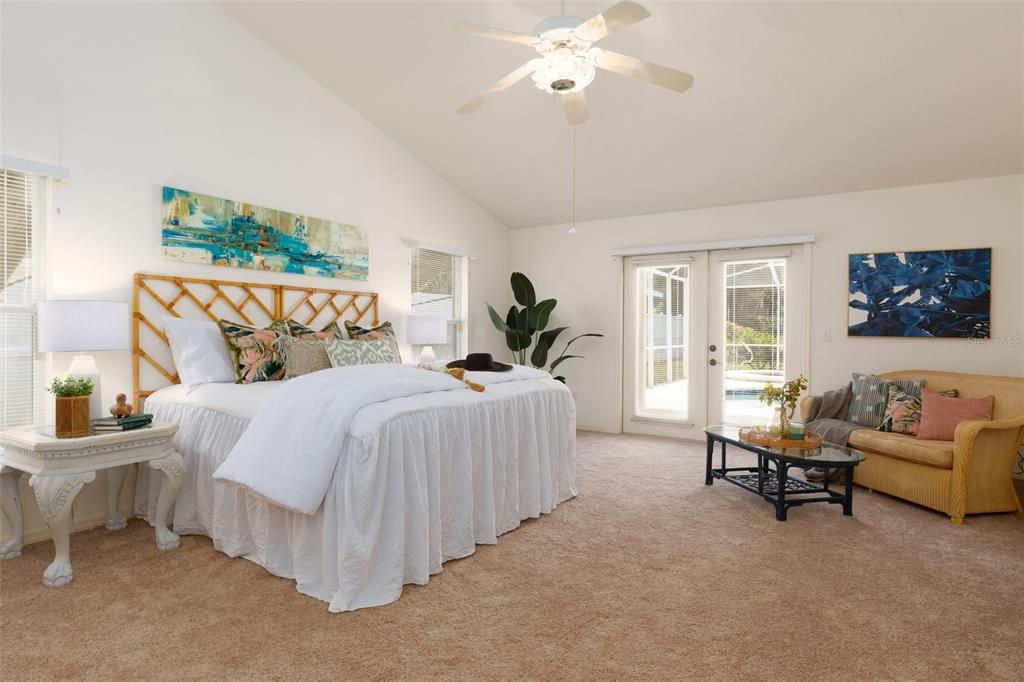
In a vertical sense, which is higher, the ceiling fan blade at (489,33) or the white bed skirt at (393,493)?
the ceiling fan blade at (489,33)

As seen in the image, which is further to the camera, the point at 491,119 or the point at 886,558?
the point at 491,119

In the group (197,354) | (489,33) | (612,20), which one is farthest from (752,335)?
(197,354)

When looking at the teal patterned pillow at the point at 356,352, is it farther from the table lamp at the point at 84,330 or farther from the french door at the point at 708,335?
the french door at the point at 708,335

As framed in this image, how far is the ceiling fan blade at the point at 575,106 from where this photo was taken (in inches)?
111

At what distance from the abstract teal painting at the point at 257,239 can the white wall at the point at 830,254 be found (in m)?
2.37

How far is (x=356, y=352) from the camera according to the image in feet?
11.9

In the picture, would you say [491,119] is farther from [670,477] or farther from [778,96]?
[670,477]

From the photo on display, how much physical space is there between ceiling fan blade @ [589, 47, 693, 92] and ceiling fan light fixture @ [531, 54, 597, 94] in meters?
0.07

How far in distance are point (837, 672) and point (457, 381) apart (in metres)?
1.94

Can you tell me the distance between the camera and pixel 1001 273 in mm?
4105

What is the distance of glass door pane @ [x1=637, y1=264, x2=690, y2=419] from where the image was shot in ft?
18.3

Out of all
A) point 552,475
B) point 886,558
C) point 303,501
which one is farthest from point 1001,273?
point 303,501

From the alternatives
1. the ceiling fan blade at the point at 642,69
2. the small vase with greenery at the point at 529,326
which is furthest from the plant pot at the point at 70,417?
the small vase with greenery at the point at 529,326

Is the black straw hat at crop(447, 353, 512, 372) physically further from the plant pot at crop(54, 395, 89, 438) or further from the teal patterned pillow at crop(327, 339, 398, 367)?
the plant pot at crop(54, 395, 89, 438)
